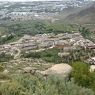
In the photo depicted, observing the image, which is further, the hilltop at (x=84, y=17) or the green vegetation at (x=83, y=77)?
the hilltop at (x=84, y=17)

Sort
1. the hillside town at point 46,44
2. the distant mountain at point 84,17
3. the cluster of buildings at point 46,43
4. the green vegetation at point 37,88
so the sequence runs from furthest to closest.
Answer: the distant mountain at point 84,17
the cluster of buildings at point 46,43
the hillside town at point 46,44
the green vegetation at point 37,88

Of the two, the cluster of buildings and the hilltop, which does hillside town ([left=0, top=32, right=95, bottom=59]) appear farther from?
the hilltop

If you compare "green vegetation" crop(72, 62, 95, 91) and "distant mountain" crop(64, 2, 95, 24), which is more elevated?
"green vegetation" crop(72, 62, 95, 91)

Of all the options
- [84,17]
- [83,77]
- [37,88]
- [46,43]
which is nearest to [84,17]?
[84,17]

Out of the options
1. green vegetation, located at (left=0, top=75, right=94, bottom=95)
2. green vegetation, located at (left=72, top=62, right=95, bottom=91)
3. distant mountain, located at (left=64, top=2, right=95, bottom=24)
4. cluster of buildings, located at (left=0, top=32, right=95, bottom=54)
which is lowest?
distant mountain, located at (left=64, top=2, right=95, bottom=24)

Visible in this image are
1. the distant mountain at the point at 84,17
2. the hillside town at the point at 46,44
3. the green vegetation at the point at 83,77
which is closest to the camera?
the green vegetation at the point at 83,77

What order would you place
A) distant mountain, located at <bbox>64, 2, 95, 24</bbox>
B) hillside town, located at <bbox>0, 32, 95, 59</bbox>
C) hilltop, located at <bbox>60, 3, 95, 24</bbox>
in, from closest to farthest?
1. hillside town, located at <bbox>0, 32, 95, 59</bbox>
2. hilltop, located at <bbox>60, 3, 95, 24</bbox>
3. distant mountain, located at <bbox>64, 2, 95, 24</bbox>

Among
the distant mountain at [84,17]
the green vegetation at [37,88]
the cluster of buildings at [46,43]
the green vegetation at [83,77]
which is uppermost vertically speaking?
the green vegetation at [37,88]

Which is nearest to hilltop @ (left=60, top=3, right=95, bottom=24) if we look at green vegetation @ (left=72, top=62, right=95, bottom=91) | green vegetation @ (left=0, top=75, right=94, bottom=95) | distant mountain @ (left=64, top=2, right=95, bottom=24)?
distant mountain @ (left=64, top=2, right=95, bottom=24)

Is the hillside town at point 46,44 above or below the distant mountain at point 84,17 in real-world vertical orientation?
above

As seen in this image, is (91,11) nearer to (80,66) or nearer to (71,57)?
(71,57)

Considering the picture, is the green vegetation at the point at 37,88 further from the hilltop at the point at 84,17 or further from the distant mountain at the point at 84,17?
the distant mountain at the point at 84,17

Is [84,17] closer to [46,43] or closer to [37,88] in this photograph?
[46,43]

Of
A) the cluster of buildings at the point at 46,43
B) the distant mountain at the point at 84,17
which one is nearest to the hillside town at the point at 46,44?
the cluster of buildings at the point at 46,43
